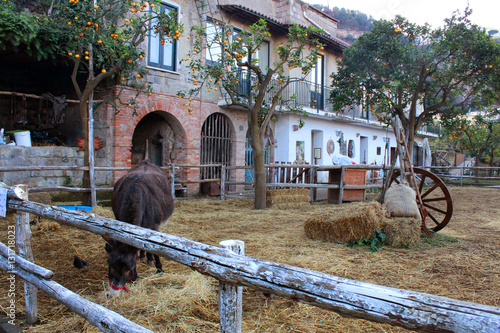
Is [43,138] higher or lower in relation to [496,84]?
lower

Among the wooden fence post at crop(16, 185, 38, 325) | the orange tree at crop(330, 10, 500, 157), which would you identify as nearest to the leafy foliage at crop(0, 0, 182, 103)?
the wooden fence post at crop(16, 185, 38, 325)

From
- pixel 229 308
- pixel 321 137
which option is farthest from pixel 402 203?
pixel 321 137

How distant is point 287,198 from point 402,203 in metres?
4.77

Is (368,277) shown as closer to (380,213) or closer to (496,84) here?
(380,213)

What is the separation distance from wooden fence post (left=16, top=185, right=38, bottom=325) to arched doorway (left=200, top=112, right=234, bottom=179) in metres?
9.45

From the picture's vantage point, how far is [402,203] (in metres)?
5.94

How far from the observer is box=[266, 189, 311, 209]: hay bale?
33.5 feet

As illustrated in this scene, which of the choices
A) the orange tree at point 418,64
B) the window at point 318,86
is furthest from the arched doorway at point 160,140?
the window at point 318,86

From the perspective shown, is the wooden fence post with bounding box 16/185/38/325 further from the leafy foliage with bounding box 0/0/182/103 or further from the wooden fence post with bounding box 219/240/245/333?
the leafy foliage with bounding box 0/0/182/103

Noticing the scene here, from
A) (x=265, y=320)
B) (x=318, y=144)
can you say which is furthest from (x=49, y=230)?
(x=318, y=144)

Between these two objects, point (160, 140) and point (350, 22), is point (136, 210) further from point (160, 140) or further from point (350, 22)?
point (350, 22)

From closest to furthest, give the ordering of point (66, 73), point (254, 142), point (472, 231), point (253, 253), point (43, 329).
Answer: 1. point (43, 329)
2. point (253, 253)
3. point (472, 231)
4. point (254, 142)
5. point (66, 73)

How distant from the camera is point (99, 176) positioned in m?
10.1

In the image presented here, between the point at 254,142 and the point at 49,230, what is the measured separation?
5.18 m
